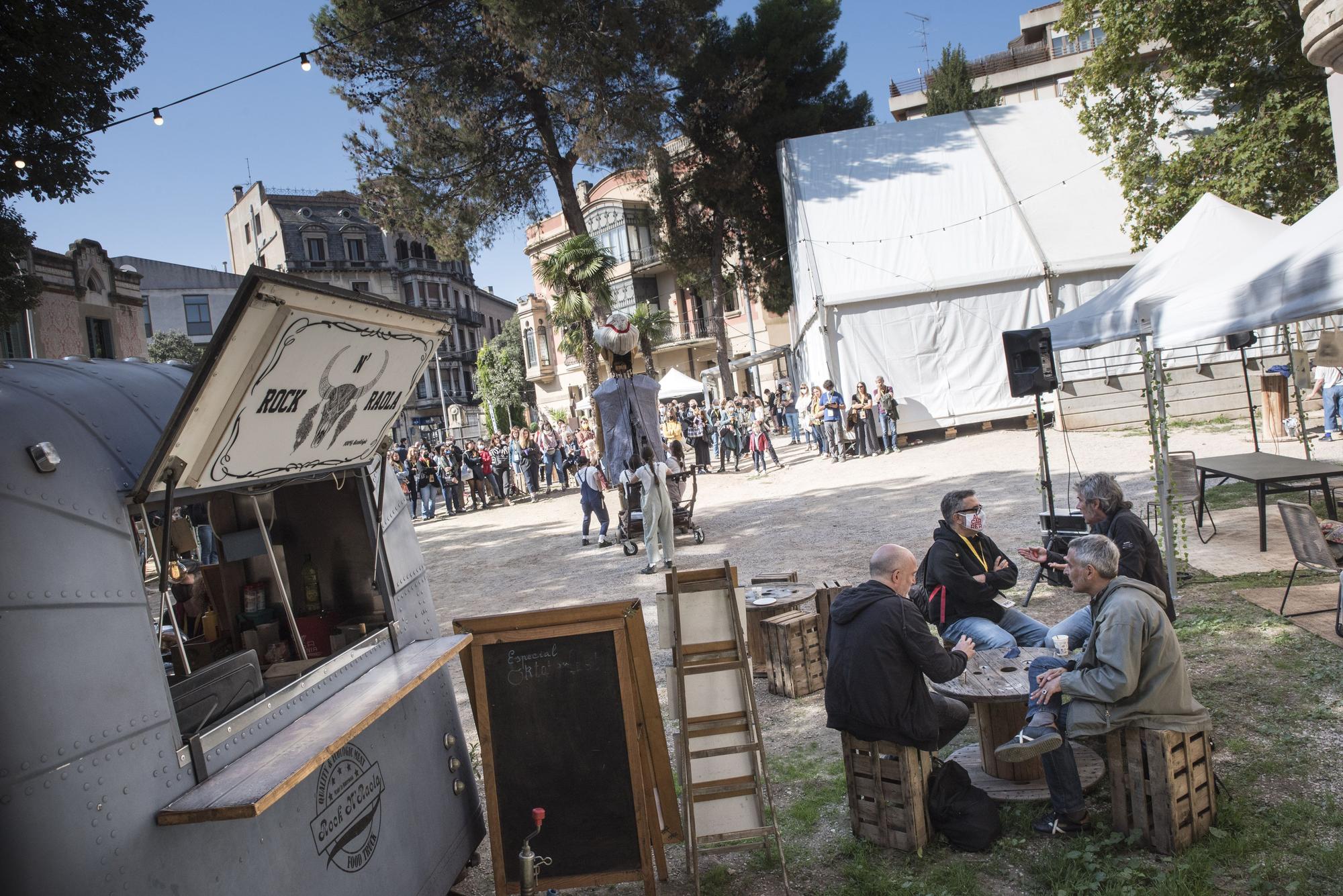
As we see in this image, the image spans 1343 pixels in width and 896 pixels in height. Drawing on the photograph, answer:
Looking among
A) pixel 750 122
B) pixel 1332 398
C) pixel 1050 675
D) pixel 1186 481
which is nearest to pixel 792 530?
pixel 1186 481

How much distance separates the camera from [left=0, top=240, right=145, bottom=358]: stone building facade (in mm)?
19750

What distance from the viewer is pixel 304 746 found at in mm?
2537

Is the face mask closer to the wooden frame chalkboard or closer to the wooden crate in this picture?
the wooden crate

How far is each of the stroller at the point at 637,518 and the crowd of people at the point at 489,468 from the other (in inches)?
257

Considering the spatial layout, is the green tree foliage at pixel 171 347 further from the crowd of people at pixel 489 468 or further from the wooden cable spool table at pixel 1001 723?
the wooden cable spool table at pixel 1001 723

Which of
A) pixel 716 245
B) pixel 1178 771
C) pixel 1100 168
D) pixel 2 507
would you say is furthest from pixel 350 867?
pixel 716 245

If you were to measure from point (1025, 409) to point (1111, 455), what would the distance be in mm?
5477

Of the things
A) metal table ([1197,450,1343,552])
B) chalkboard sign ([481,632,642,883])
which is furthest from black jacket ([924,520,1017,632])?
metal table ([1197,450,1343,552])

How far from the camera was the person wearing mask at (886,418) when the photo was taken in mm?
17531

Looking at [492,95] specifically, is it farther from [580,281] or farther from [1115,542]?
[1115,542]

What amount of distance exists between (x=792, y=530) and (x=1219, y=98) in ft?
34.9

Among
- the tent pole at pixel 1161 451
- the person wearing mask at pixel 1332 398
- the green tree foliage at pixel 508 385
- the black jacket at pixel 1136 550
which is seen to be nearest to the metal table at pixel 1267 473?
the tent pole at pixel 1161 451

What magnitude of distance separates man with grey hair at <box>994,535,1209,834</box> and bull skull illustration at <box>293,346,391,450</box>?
2.81 m

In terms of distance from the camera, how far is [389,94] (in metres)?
19.2
